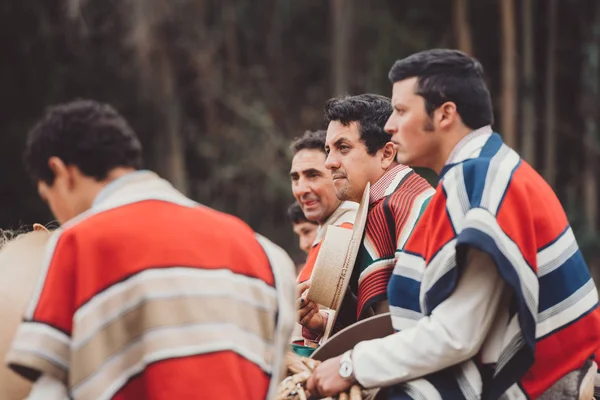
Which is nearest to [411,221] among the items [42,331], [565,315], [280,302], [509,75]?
[565,315]

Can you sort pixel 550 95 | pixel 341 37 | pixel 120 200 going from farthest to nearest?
pixel 341 37, pixel 550 95, pixel 120 200

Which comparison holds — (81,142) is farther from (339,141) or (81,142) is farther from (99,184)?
(339,141)

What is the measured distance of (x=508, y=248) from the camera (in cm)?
279

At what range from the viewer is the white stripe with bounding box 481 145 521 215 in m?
2.83

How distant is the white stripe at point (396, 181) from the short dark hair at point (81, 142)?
1.37 metres

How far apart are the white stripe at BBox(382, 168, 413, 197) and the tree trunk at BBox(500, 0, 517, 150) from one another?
482 inches

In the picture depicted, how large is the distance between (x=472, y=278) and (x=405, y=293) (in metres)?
0.27

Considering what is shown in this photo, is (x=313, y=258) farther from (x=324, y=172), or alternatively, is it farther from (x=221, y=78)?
(x=221, y=78)

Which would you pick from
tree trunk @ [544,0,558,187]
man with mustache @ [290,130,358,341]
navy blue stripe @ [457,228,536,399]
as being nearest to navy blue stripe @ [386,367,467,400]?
navy blue stripe @ [457,228,536,399]

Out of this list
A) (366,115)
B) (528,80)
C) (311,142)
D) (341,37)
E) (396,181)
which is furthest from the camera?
(341,37)

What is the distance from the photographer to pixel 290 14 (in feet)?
71.5

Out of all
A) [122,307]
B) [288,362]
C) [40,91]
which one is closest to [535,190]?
[288,362]

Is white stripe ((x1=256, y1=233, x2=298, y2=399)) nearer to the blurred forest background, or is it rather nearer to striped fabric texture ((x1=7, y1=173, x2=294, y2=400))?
striped fabric texture ((x1=7, y1=173, x2=294, y2=400))

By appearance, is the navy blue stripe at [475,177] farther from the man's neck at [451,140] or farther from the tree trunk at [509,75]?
the tree trunk at [509,75]
